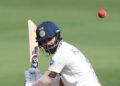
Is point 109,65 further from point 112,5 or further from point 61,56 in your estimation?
point 112,5

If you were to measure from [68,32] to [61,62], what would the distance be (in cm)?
472

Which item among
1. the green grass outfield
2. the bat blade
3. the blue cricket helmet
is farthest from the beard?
the green grass outfield

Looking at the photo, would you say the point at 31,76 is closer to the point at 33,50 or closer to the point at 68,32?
the point at 33,50

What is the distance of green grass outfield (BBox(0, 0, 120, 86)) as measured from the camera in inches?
258

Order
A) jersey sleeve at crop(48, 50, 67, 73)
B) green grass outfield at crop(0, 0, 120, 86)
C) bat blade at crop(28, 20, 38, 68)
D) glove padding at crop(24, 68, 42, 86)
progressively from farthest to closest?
1. green grass outfield at crop(0, 0, 120, 86)
2. bat blade at crop(28, 20, 38, 68)
3. glove padding at crop(24, 68, 42, 86)
4. jersey sleeve at crop(48, 50, 67, 73)

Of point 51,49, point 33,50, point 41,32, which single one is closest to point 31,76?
point 51,49

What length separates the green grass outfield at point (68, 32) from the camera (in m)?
6.54

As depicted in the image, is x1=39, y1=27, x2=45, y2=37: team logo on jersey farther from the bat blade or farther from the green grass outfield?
the green grass outfield

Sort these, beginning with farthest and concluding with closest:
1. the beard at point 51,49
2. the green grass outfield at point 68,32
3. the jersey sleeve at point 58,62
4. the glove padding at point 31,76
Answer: the green grass outfield at point 68,32 < the glove padding at point 31,76 < the beard at point 51,49 < the jersey sleeve at point 58,62

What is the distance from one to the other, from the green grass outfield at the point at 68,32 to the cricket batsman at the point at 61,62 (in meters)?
2.00

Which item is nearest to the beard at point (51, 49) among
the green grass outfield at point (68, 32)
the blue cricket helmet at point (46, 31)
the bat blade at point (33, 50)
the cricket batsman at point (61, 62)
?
the cricket batsman at point (61, 62)

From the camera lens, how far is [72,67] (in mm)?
3967

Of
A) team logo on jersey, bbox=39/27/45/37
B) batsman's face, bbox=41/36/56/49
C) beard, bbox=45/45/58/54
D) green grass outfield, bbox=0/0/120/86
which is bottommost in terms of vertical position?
green grass outfield, bbox=0/0/120/86

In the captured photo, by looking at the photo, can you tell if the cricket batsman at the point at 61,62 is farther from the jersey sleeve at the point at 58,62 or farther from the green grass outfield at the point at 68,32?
the green grass outfield at the point at 68,32
